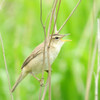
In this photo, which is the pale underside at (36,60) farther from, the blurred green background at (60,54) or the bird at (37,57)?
the blurred green background at (60,54)

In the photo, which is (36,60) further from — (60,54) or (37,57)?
(60,54)

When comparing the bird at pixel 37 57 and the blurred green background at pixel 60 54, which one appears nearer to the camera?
the bird at pixel 37 57

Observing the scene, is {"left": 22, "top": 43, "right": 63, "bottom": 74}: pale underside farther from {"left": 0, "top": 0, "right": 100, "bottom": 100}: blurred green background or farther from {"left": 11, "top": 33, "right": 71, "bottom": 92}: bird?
{"left": 0, "top": 0, "right": 100, "bottom": 100}: blurred green background

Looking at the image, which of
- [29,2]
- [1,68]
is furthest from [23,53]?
[29,2]

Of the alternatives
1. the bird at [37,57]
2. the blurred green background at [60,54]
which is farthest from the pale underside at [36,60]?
the blurred green background at [60,54]

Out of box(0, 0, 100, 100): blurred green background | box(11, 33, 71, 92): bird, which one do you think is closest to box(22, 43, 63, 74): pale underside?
box(11, 33, 71, 92): bird

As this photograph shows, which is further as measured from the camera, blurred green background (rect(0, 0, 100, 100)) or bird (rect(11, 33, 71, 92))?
blurred green background (rect(0, 0, 100, 100))

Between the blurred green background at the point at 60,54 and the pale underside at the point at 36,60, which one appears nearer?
the pale underside at the point at 36,60

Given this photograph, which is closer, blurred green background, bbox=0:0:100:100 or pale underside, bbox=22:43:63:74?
pale underside, bbox=22:43:63:74

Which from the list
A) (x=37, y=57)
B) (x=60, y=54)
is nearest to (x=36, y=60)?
(x=37, y=57)
